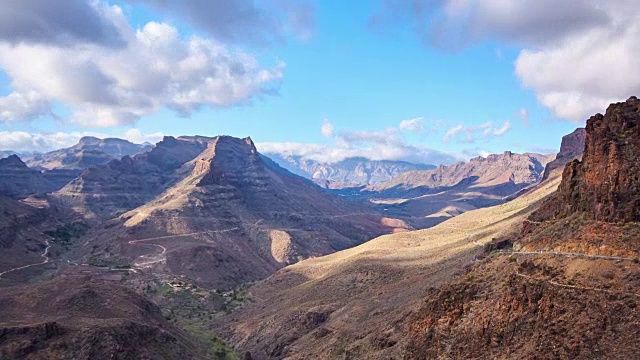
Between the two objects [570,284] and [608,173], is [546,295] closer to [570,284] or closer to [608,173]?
[570,284]

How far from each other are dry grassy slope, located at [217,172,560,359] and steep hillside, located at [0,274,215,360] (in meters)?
13.7

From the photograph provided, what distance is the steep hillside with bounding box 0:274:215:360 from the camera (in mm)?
58625

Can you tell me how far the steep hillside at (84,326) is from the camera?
58625mm

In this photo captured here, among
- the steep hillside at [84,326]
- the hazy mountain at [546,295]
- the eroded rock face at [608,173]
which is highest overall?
the eroded rock face at [608,173]

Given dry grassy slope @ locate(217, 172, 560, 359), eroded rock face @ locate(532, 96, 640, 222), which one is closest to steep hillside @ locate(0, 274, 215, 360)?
dry grassy slope @ locate(217, 172, 560, 359)

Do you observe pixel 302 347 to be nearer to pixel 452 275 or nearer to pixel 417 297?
pixel 417 297

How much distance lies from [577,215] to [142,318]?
6567 cm

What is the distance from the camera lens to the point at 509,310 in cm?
3841

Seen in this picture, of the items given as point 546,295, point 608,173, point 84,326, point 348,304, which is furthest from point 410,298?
point 84,326

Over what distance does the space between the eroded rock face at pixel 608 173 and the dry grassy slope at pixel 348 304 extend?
21.5 metres

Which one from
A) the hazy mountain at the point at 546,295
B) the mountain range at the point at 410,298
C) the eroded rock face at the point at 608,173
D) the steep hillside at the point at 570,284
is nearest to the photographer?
the steep hillside at the point at 570,284

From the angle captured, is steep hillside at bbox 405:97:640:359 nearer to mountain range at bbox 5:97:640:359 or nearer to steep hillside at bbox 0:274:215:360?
mountain range at bbox 5:97:640:359

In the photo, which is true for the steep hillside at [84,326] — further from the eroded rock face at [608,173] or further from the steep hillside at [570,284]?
the eroded rock face at [608,173]

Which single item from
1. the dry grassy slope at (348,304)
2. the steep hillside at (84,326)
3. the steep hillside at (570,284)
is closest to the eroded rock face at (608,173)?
the steep hillside at (570,284)
